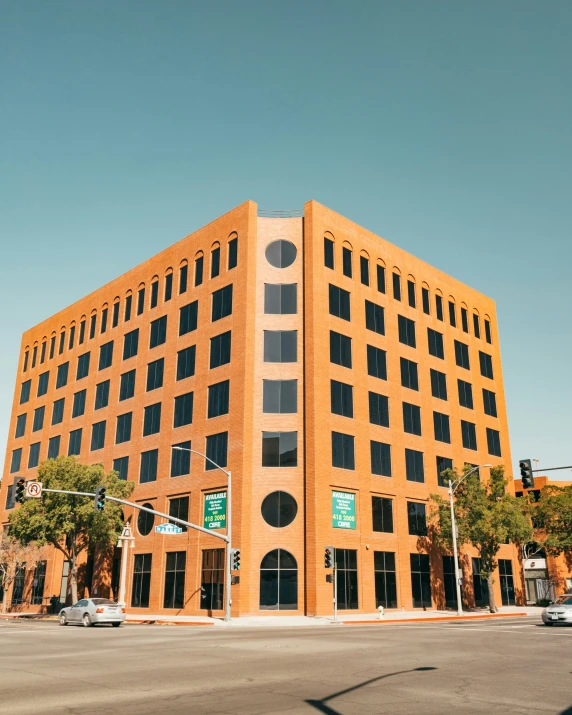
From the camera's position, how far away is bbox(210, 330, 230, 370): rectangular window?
4944 centimetres

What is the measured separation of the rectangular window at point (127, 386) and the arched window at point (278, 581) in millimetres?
22222

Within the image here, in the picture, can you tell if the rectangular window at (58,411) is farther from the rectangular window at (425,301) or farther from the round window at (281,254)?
the rectangular window at (425,301)

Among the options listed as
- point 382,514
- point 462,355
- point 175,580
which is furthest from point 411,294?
point 175,580

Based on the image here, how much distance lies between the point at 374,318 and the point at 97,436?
2828 centimetres

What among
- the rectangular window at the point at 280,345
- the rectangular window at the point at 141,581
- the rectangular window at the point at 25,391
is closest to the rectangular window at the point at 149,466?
the rectangular window at the point at 141,581

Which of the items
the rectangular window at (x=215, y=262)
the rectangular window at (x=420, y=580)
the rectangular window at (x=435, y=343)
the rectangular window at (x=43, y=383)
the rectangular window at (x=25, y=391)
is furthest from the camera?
the rectangular window at (x=25, y=391)

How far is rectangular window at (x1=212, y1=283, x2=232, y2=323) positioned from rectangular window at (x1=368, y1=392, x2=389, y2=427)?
12.7 m

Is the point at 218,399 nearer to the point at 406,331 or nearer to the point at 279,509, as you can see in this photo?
the point at 279,509

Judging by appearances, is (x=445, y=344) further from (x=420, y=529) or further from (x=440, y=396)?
(x=420, y=529)

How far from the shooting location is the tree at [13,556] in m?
59.4

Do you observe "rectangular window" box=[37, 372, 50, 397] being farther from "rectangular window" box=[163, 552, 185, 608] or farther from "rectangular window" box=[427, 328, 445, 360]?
"rectangular window" box=[427, 328, 445, 360]

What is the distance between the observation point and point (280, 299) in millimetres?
50031

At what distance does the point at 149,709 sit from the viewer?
1005 centimetres

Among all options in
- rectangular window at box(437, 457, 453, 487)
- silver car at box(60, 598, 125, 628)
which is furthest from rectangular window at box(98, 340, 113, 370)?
rectangular window at box(437, 457, 453, 487)
